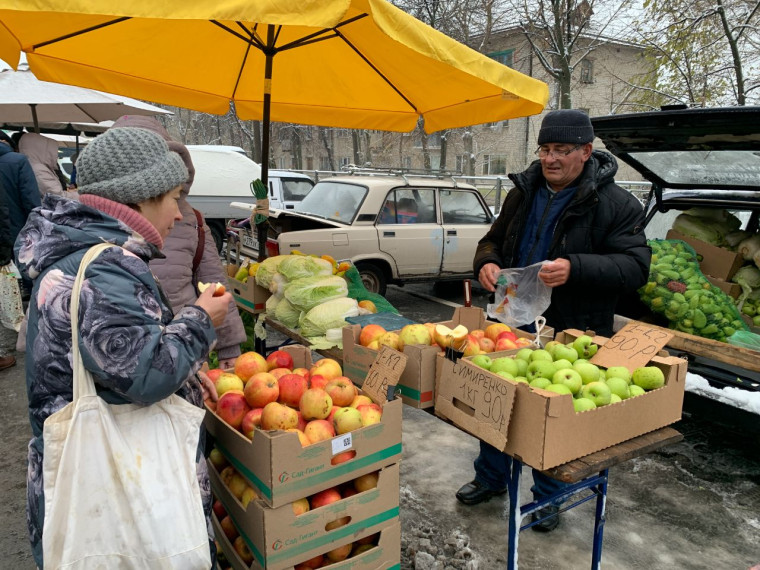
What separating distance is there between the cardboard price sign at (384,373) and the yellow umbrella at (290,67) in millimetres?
1484

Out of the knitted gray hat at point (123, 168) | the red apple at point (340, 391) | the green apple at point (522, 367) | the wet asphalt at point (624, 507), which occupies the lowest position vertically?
the wet asphalt at point (624, 507)

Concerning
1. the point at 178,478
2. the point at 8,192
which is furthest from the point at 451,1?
the point at 178,478

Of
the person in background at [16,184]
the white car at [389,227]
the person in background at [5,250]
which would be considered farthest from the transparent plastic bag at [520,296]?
the person in background at [16,184]

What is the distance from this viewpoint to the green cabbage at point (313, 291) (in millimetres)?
3826

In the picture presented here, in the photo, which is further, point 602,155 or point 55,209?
point 602,155

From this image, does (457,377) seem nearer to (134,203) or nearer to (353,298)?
(134,203)

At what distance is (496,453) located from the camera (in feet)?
10.4

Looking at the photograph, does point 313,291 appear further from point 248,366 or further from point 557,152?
point 557,152

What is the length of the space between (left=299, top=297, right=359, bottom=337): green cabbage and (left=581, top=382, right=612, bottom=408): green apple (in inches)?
71.4

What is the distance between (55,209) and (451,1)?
838 inches

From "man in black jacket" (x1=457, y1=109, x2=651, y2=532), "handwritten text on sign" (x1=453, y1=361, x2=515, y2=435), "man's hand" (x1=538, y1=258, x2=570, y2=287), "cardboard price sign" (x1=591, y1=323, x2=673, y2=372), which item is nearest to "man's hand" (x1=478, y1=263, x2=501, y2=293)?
"man in black jacket" (x1=457, y1=109, x2=651, y2=532)

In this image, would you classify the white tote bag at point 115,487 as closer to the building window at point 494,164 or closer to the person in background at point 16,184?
the person in background at point 16,184

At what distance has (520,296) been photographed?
10.3 feet

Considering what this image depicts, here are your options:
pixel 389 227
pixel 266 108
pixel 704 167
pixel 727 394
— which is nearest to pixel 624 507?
pixel 727 394
